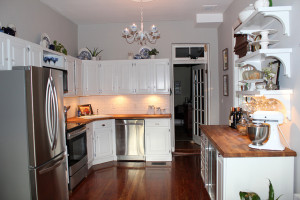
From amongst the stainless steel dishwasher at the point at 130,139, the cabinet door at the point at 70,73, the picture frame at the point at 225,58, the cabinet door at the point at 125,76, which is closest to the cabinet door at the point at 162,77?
the cabinet door at the point at 125,76

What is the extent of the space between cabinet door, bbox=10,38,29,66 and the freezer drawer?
1291 millimetres

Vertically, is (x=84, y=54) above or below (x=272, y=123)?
above

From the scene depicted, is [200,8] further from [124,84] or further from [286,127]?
[286,127]

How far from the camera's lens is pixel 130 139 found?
4.91 metres

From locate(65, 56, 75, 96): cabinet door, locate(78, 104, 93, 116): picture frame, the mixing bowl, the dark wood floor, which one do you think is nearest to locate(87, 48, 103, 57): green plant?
locate(65, 56, 75, 96): cabinet door

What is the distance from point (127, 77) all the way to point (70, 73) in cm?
130

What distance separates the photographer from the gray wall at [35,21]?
3242 millimetres

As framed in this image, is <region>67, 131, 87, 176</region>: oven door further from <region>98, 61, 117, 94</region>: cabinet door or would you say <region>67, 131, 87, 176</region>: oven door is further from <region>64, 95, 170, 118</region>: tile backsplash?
<region>64, 95, 170, 118</region>: tile backsplash

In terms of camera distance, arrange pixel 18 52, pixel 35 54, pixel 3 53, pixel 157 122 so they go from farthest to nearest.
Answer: pixel 157 122, pixel 35 54, pixel 18 52, pixel 3 53

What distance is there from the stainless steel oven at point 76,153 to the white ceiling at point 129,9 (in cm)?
229

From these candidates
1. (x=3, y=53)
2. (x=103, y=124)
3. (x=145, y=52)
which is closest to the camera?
(x=3, y=53)

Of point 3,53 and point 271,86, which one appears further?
point 3,53

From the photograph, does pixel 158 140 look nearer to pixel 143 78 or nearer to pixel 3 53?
pixel 143 78

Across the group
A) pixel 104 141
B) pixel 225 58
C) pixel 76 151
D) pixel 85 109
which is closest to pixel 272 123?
pixel 225 58
